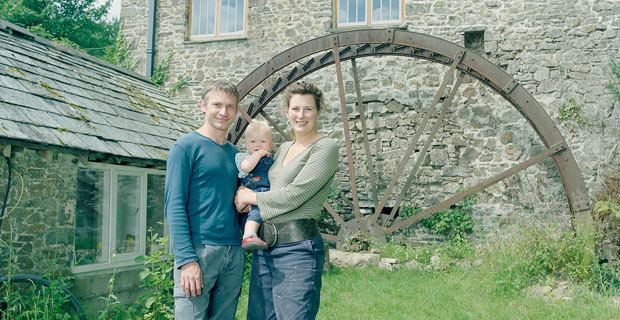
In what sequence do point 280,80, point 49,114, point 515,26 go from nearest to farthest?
point 49,114
point 280,80
point 515,26

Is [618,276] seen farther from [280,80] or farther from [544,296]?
[280,80]

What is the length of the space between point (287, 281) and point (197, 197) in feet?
1.91

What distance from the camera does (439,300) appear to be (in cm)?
610

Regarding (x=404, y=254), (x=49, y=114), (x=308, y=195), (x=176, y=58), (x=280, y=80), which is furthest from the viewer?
(x=176, y=58)

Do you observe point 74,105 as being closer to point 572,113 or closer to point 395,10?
point 395,10

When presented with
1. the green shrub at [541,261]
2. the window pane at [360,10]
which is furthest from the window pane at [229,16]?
the green shrub at [541,261]

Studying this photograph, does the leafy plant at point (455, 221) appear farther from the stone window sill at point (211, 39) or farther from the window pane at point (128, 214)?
the window pane at point (128, 214)

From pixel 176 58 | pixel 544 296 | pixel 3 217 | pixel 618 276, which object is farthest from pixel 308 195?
pixel 176 58

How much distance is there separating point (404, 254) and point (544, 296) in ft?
8.59

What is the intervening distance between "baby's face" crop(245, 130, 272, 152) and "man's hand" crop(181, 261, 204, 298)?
835 millimetres

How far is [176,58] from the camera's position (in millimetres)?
11156

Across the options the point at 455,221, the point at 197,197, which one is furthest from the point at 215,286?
the point at 455,221

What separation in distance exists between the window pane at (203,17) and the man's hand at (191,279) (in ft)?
29.3

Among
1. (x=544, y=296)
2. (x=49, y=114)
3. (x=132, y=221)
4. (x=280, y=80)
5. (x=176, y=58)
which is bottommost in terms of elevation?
(x=544, y=296)
